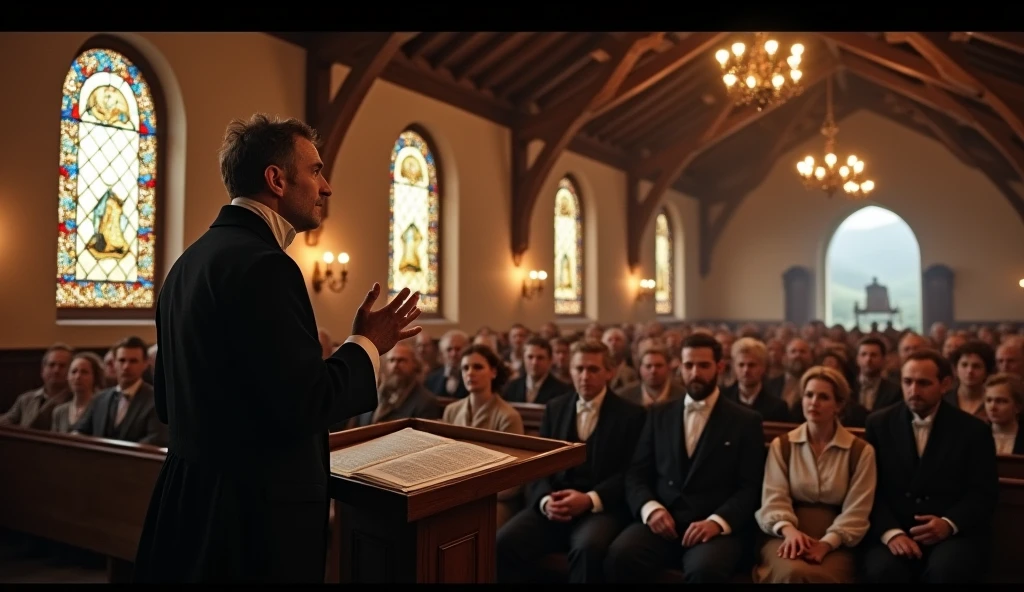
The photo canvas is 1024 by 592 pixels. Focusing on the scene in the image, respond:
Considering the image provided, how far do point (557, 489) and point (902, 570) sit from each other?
1609 mm

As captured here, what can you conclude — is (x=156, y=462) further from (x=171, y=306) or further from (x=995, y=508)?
(x=995, y=508)

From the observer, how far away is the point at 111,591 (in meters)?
1.70

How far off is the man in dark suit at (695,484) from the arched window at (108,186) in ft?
18.4

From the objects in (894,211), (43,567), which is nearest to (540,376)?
(43,567)

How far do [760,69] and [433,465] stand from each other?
7.10 meters

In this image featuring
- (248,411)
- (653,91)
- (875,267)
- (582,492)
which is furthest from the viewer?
(875,267)

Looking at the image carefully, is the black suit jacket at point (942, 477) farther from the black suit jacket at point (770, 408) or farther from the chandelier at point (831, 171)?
the chandelier at point (831, 171)

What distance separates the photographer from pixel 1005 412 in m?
4.47

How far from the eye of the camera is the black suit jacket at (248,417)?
5.23 feet

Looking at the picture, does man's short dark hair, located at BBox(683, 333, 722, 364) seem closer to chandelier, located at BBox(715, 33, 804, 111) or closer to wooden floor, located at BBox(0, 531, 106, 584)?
wooden floor, located at BBox(0, 531, 106, 584)

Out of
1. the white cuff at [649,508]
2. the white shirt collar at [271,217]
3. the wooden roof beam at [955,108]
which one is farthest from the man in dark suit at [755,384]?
the wooden roof beam at [955,108]

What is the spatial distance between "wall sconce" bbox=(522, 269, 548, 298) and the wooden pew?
29.5 feet

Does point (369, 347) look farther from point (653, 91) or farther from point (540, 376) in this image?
point (653, 91)

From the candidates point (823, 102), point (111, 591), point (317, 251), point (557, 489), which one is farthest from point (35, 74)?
point (823, 102)
